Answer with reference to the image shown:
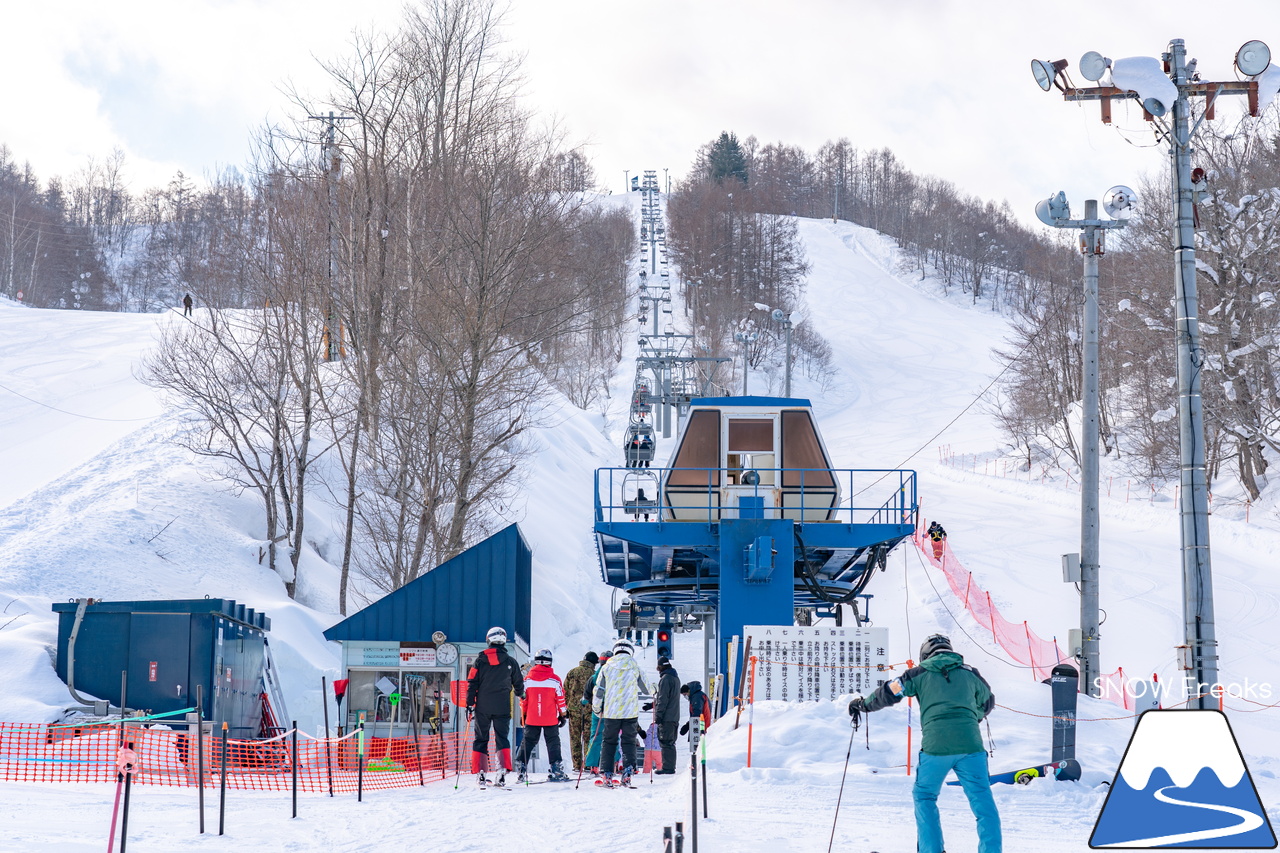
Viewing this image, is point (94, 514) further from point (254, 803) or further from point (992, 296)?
point (992, 296)

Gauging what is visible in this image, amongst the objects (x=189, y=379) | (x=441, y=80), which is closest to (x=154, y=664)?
(x=189, y=379)

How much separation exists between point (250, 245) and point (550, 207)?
9.31 metres

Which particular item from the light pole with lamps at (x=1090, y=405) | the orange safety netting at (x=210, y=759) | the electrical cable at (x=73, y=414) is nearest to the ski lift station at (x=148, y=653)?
the orange safety netting at (x=210, y=759)

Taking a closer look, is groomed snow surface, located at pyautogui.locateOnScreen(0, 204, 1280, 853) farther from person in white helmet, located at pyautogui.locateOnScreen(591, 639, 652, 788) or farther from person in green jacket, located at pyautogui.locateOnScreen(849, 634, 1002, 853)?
person in green jacket, located at pyautogui.locateOnScreen(849, 634, 1002, 853)

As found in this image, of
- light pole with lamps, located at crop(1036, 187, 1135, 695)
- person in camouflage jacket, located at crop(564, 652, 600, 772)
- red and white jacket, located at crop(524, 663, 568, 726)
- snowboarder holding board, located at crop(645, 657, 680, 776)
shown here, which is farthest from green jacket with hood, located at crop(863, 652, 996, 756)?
light pole with lamps, located at crop(1036, 187, 1135, 695)

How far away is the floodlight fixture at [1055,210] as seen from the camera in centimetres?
1734

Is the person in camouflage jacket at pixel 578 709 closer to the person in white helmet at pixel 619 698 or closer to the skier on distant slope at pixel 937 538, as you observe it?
the person in white helmet at pixel 619 698

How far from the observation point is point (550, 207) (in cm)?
2619

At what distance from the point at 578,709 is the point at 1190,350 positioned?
8468mm

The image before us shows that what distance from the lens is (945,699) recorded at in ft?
23.7

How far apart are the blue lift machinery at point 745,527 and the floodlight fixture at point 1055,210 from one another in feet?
15.9

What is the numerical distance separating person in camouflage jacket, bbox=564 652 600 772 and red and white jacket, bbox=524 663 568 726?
1632mm

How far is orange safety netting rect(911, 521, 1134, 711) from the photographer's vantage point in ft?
66.0

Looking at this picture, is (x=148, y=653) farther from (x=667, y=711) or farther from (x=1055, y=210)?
(x=1055, y=210)
